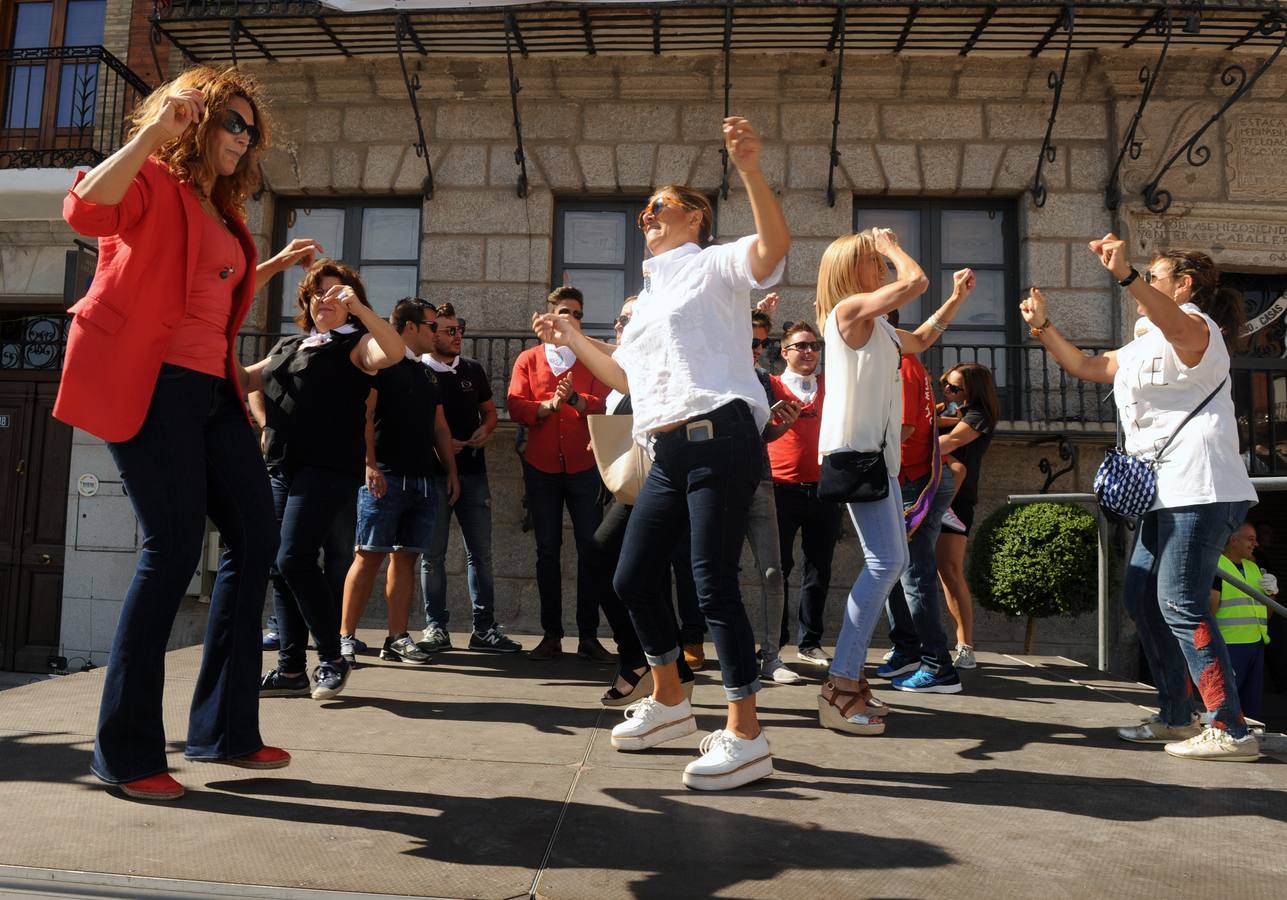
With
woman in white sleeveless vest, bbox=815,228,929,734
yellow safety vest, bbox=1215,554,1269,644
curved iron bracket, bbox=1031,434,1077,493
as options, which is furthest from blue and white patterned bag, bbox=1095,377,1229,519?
curved iron bracket, bbox=1031,434,1077,493

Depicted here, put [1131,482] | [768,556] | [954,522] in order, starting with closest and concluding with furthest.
Answer: [1131,482], [768,556], [954,522]

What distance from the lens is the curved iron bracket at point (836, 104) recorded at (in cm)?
788

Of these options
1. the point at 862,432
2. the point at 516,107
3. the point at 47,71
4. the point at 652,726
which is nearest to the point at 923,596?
the point at 862,432

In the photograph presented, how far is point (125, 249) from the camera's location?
2.42 m

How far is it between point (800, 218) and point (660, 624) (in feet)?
20.4

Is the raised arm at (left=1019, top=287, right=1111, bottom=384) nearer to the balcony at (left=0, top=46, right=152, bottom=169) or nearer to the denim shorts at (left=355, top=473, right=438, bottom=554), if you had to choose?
the denim shorts at (left=355, top=473, right=438, bottom=554)

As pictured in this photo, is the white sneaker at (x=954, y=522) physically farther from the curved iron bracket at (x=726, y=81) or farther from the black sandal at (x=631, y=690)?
the curved iron bracket at (x=726, y=81)

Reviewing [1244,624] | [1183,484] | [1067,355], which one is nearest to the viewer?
[1183,484]

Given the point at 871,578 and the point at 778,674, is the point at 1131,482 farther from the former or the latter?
the point at 778,674

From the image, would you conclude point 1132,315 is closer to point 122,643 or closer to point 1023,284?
point 1023,284

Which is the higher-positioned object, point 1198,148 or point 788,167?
point 1198,148

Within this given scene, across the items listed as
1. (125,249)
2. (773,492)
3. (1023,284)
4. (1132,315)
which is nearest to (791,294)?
(1023,284)

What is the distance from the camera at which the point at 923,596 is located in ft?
14.6

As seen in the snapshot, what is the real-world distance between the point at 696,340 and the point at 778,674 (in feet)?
7.47
